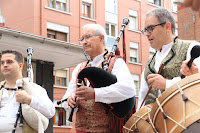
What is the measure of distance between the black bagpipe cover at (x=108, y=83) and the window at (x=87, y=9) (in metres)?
23.2

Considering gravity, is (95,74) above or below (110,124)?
above

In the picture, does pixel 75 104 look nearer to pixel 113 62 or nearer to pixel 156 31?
pixel 113 62

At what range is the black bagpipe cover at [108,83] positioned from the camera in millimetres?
3477

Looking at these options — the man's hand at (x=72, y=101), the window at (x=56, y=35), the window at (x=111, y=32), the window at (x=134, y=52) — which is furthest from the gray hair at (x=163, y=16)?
the window at (x=134, y=52)

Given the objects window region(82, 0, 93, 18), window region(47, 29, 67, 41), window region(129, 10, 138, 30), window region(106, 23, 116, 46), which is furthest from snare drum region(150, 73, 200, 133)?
window region(129, 10, 138, 30)

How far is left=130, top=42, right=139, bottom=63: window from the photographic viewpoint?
95.0ft

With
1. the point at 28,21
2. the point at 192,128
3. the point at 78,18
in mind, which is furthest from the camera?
the point at 78,18

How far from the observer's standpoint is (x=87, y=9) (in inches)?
1056

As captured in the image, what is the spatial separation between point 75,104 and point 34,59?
956 centimetres

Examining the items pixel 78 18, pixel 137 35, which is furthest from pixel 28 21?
pixel 137 35

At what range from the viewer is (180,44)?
11.2 ft

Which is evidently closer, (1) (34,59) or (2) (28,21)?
(1) (34,59)

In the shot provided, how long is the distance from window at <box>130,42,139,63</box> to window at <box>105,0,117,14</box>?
8.86 feet

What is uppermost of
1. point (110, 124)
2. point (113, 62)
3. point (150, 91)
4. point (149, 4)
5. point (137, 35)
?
point (149, 4)
